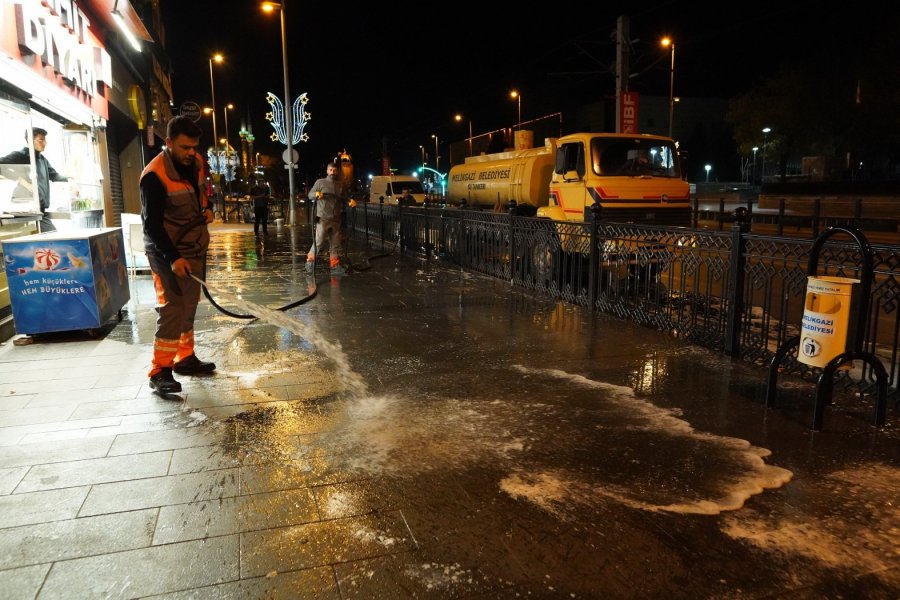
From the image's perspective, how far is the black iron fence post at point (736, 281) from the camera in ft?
19.7

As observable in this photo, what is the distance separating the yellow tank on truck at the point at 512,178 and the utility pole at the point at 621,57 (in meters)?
4.80

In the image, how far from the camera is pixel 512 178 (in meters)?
14.6

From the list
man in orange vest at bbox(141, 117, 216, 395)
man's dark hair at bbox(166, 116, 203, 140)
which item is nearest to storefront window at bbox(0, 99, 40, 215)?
man in orange vest at bbox(141, 117, 216, 395)

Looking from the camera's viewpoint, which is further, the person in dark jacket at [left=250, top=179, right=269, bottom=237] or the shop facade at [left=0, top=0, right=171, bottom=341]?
the person in dark jacket at [left=250, top=179, right=269, bottom=237]

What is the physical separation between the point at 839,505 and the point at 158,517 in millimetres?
3545

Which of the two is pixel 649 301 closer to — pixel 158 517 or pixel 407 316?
pixel 407 316

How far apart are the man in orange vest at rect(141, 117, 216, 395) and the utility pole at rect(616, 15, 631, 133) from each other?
1556 centimetres

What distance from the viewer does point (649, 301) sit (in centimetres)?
757

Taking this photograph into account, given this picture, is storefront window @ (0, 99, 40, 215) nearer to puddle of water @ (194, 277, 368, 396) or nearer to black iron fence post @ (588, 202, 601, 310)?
puddle of water @ (194, 277, 368, 396)

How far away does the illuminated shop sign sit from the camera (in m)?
Answer: 7.33

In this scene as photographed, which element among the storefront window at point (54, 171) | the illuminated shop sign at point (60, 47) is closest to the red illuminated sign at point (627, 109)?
the illuminated shop sign at point (60, 47)

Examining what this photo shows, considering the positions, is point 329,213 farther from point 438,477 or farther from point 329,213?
point 438,477

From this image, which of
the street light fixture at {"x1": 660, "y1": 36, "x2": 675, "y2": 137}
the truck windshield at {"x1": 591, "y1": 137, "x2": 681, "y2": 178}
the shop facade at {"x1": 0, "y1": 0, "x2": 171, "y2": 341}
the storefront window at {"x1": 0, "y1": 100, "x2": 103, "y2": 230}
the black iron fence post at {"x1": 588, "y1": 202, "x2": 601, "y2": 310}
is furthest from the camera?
the street light fixture at {"x1": 660, "y1": 36, "x2": 675, "y2": 137}

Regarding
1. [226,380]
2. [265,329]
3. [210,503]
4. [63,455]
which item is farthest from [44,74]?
[210,503]
